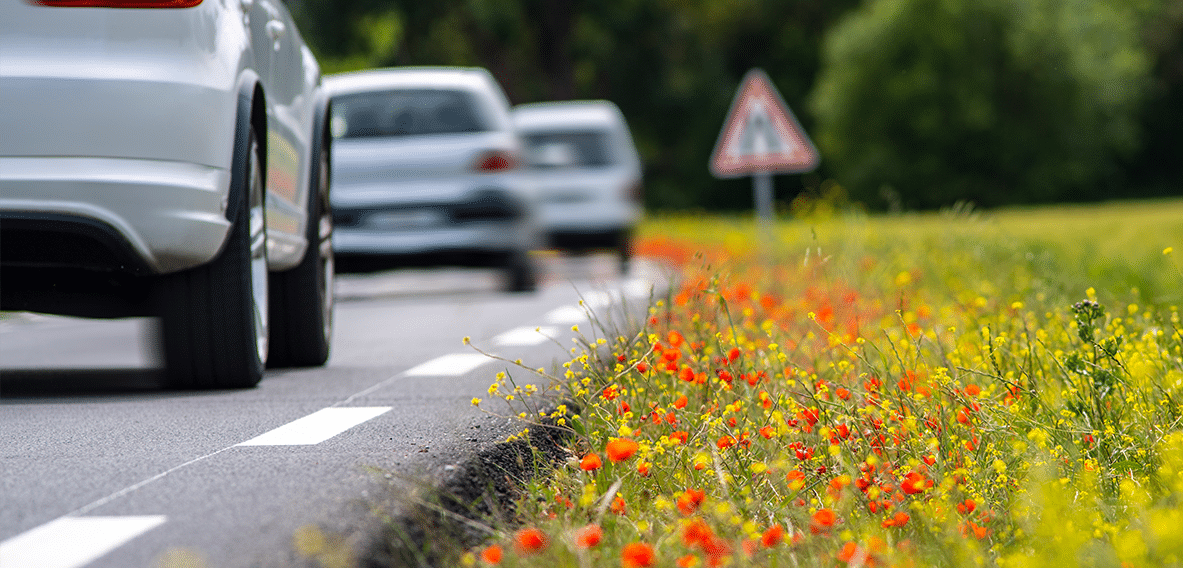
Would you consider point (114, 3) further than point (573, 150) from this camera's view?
No

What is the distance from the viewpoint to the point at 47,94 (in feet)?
15.6

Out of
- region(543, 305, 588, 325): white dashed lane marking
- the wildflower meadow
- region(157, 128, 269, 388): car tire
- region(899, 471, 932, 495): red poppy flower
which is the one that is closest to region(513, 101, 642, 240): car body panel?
region(543, 305, 588, 325): white dashed lane marking

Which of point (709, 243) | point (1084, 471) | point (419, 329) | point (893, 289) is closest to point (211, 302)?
point (1084, 471)

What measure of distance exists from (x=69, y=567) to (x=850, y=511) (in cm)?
156

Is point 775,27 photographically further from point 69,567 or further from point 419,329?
point 69,567

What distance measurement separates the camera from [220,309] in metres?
5.32

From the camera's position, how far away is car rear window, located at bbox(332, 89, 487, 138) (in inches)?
466

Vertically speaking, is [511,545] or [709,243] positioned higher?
[511,545]

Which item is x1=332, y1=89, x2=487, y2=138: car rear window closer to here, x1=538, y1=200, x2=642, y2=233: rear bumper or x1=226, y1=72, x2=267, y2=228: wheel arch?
x1=538, y1=200, x2=642, y2=233: rear bumper

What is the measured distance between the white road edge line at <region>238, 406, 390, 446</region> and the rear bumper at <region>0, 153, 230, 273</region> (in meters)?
0.70

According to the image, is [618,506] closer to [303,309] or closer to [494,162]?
[303,309]

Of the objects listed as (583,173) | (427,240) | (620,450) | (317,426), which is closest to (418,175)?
(427,240)

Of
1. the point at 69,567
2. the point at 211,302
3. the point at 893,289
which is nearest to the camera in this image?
the point at 69,567

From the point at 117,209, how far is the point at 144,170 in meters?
0.14
